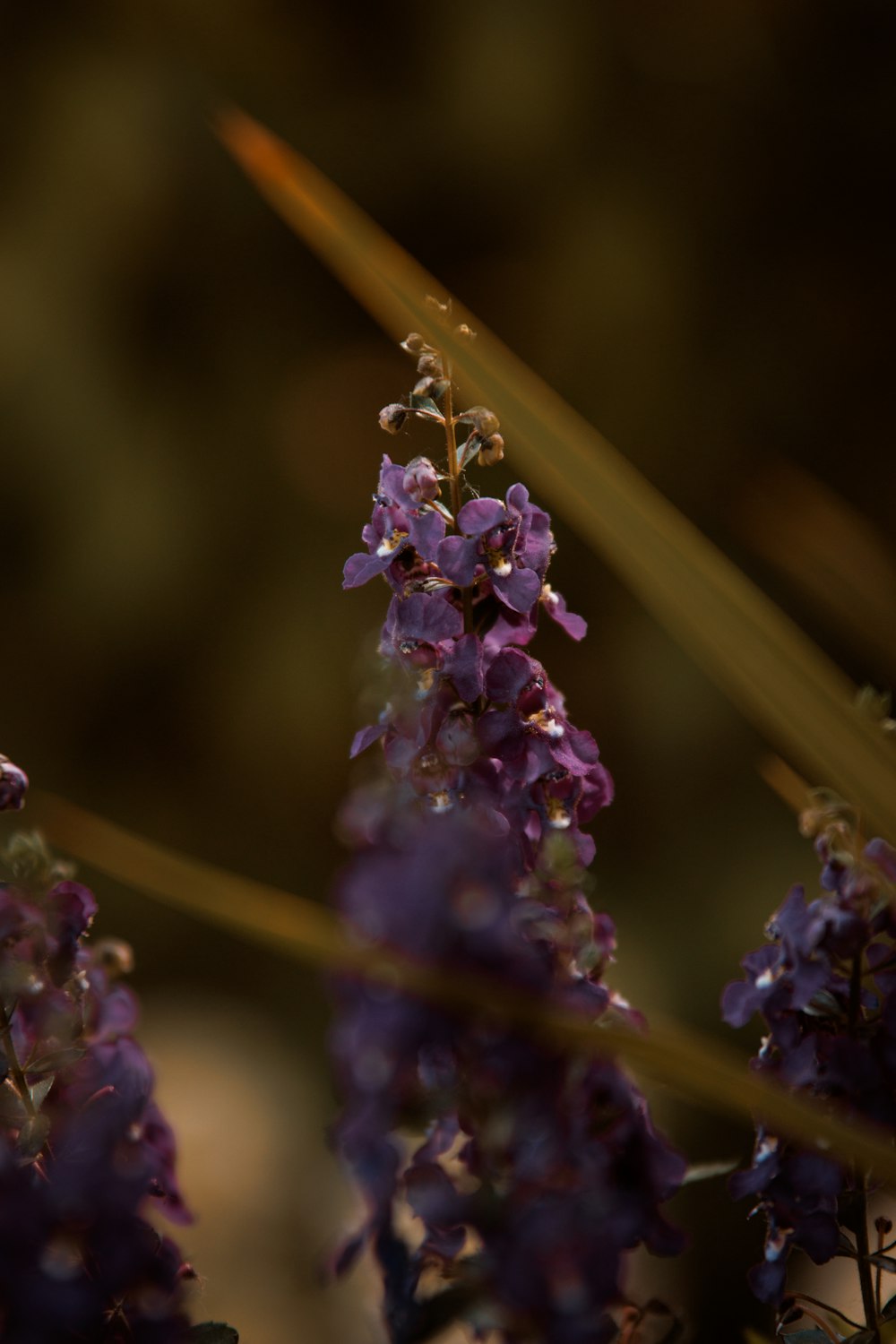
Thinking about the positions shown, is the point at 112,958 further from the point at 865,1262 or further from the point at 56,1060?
the point at 865,1262

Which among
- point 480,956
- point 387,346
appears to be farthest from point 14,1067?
point 387,346

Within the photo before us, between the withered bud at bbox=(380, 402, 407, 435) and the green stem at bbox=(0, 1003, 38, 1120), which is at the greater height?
the withered bud at bbox=(380, 402, 407, 435)

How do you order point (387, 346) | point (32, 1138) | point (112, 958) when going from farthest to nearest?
1. point (387, 346)
2. point (112, 958)
3. point (32, 1138)

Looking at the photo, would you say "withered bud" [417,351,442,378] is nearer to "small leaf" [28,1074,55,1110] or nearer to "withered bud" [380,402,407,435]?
"withered bud" [380,402,407,435]

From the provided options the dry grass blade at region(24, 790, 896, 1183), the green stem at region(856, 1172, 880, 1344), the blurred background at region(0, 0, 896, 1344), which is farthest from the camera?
the blurred background at region(0, 0, 896, 1344)

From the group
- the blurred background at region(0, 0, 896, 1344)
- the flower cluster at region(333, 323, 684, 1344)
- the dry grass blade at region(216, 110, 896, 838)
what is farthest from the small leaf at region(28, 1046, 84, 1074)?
the blurred background at region(0, 0, 896, 1344)

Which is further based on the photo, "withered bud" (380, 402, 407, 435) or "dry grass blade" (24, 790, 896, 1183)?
"withered bud" (380, 402, 407, 435)

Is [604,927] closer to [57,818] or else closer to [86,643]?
[57,818]

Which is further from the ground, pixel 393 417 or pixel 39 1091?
pixel 393 417
